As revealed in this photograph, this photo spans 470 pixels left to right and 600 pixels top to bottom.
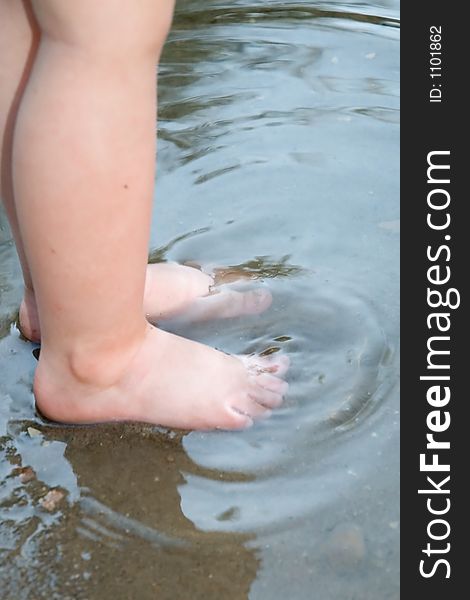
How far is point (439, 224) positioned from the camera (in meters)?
1.47

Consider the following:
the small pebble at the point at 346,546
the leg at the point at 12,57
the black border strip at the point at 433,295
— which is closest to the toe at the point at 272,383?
the black border strip at the point at 433,295

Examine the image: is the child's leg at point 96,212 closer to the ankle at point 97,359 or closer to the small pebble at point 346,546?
the ankle at point 97,359

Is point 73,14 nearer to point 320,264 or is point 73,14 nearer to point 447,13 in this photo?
point 320,264

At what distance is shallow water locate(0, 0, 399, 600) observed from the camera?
101 cm

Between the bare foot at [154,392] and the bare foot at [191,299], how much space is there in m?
0.17

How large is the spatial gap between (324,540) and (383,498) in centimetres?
10

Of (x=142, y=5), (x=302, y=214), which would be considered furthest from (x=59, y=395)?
(x=302, y=214)

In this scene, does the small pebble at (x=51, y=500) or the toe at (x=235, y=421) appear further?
the toe at (x=235, y=421)

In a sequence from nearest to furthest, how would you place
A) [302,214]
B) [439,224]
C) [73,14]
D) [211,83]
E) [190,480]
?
[73,14], [190,480], [439,224], [302,214], [211,83]

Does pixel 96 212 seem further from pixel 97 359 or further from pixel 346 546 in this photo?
pixel 346 546

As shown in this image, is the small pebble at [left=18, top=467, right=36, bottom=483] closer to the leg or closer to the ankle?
the ankle

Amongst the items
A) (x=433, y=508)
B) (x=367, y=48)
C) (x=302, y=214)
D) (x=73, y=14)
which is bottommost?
(x=433, y=508)

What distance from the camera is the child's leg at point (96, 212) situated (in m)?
1.04

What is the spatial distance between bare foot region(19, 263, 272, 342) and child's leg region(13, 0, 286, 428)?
7.5 inches
